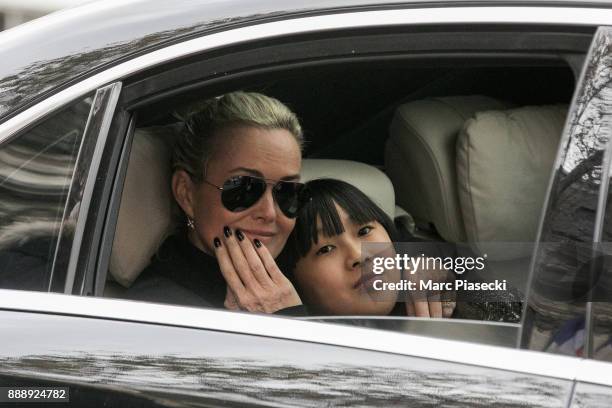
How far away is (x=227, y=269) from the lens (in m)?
2.21

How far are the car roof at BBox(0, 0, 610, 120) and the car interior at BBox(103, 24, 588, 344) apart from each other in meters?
0.10

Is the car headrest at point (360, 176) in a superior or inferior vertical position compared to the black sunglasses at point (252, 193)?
superior

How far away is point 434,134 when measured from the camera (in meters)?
2.54

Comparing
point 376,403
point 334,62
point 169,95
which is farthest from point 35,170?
point 376,403

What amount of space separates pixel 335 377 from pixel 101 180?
552 mm

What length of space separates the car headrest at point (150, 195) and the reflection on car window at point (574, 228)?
1.63 feet

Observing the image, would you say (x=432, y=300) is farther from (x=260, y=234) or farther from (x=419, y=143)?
(x=419, y=143)

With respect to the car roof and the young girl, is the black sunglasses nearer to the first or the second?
the young girl

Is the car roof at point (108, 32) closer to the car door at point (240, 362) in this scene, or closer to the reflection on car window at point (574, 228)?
the reflection on car window at point (574, 228)

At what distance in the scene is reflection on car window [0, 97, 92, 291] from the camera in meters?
1.96

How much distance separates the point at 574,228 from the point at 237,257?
70 cm

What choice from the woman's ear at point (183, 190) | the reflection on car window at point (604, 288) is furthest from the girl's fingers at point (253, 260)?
the reflection on car window at point (604, 288)

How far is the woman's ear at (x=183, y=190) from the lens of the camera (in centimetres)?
227

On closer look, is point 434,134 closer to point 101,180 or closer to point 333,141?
point 333,141
